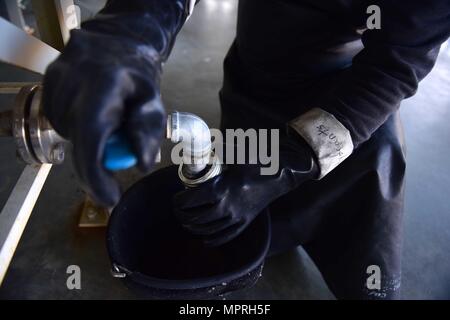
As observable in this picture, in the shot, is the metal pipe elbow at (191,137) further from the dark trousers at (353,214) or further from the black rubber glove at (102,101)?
the dark trousers at (353,214)

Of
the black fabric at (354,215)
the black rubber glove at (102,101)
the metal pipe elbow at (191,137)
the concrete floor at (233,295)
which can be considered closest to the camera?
the black rubber glove at (102,101)

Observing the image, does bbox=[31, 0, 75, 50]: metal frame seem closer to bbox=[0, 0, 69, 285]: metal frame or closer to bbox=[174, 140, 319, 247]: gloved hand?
bbox=[0, 0, 69, 285]: metal frame

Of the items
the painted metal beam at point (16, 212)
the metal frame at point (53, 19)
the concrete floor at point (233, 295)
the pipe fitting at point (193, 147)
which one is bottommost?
the concrete floor at point (233, 295)

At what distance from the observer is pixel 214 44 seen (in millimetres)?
1760

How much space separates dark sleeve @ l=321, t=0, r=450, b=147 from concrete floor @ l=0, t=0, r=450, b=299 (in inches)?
15.5

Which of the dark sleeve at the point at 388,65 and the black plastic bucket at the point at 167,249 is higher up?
the dark sleeve at the point at 388,65

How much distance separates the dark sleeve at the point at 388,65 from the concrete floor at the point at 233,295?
0.39 m

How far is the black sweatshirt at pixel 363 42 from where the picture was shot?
1.84ft

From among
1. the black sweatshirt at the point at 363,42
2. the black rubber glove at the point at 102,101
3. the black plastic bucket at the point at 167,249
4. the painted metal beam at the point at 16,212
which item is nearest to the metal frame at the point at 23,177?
the painted metal beam at the point at 16,212

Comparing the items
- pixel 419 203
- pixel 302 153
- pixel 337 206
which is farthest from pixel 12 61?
pixel 419 203

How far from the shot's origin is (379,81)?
23.0 inches

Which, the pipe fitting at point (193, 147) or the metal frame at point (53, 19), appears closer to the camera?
the pipe fitting at point (193, 147)

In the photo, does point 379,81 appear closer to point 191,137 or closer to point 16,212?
Result: point 191,137

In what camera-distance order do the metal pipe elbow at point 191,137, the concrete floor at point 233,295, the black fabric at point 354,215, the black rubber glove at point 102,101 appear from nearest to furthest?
the black rubber glove at point 102,101 → the metal pipe elbow at point 191,137 → the black fabric at point 354,215 → the concrete floor at point 233,295
